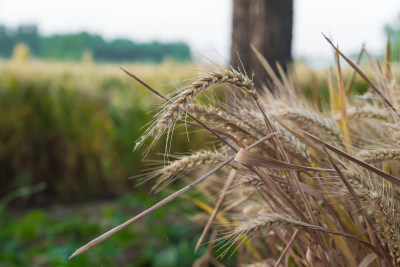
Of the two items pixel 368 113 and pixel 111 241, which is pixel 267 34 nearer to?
pixel 368 113

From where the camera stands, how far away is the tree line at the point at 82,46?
1622 inches

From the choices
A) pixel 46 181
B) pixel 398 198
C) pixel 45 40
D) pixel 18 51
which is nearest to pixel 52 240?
pixel 46 181

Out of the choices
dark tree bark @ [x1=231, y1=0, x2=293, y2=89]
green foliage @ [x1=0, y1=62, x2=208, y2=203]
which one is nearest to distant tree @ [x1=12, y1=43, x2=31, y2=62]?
green foliage @ [x1=0, y1=62, x2=208, y2=203]

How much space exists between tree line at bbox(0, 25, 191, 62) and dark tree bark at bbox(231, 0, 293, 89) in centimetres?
3803

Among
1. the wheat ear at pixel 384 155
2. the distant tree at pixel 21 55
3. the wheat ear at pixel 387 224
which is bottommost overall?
the distant tree at pixel 21 55

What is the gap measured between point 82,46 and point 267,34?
1730 inches

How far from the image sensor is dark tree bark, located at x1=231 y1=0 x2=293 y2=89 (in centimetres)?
233

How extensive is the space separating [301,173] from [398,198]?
24 cm

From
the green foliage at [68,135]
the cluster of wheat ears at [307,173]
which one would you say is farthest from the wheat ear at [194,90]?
the green foliage at [68,135]

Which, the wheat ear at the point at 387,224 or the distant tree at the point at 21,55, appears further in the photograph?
the distant tree at the point at 21,55

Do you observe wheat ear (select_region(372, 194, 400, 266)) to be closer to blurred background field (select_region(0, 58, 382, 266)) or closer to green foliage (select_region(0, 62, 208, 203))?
blurred background field (select_region(0, 58, 382, 266))

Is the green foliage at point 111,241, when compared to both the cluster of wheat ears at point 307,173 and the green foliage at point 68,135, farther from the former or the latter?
the cluster of wheat ears at point 307,173

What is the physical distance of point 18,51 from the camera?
6598 mm

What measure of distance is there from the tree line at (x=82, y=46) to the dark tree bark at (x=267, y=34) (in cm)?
3803
